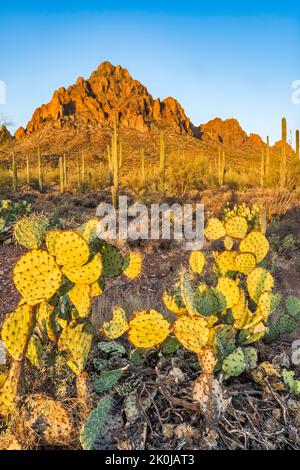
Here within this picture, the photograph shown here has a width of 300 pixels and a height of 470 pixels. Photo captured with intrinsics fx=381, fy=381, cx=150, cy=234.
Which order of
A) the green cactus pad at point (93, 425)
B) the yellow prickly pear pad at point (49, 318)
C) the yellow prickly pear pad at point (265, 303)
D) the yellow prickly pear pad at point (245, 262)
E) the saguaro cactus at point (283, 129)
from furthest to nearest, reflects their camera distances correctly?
the saguaro cactus at point (283, 129) → the yellow prickly pear pad at point (245, 262) → the yellow prickly pear pad at point (265, 303) → the yellow prickly pear pad at point (49, 318) → the green cactus pad at point (93, 425)

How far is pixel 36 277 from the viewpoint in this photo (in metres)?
2.03

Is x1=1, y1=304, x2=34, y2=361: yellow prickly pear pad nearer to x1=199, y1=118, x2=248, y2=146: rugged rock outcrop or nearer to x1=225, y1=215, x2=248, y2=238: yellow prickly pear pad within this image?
x1=225, y1=215, x2=248, y2=238: yellow prickly pear pad

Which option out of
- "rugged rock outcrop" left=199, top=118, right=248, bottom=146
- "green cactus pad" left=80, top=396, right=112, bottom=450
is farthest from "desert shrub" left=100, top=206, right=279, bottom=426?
"rugged rock outcrop" left=199, top=118, right=248, bottom=146

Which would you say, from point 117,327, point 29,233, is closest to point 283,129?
point 117,327

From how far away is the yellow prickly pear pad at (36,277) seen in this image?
2.03m

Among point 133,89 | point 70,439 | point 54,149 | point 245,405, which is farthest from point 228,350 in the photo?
point 133,89

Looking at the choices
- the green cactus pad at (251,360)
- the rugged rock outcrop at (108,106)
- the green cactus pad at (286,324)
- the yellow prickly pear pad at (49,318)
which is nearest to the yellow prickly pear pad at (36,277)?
the yellow prickly pear pad at (49,318)

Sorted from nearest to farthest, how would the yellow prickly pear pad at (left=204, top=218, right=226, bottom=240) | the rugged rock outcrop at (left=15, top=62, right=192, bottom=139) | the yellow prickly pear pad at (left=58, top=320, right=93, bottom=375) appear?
the yellow prickly pear pad at (left=58, top=320, right=93, bottom=375), the yellow prickly pear pad at (left=204, top=218, right=226, bottom=240), the rugged rock outcrop at (left=15, top=62, right=192, bottom=139)

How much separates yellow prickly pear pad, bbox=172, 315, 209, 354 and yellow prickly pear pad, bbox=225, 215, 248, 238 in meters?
1.06

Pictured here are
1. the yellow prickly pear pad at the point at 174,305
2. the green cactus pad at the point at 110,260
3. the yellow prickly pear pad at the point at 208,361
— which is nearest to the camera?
the yellow prickly pear pad at the point at 208,361

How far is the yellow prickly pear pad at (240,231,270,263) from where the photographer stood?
3.05 metres

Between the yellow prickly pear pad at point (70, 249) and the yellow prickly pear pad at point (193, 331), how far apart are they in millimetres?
693

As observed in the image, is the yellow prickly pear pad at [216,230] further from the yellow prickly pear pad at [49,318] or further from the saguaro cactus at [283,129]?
the saguaro cactus at [283,129]

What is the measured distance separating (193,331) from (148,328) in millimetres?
336
